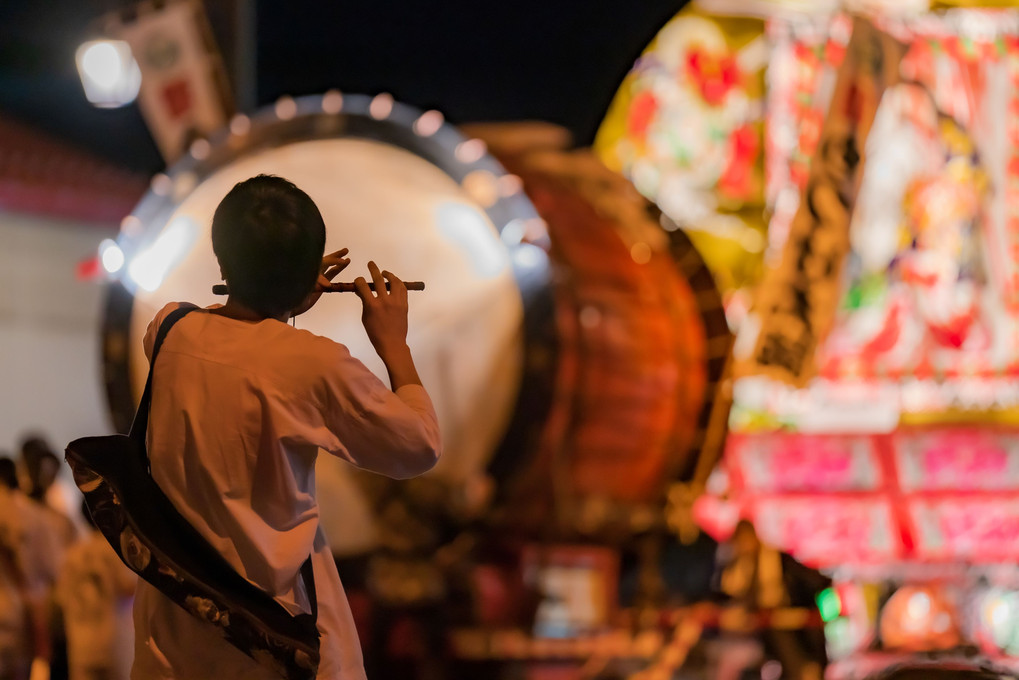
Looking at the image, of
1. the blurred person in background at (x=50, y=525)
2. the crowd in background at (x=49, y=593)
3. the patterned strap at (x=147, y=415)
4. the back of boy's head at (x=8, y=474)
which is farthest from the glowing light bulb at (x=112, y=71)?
the patterned strap at (x=147, y=415)

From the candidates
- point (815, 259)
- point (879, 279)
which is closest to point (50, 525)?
point (815, 259)

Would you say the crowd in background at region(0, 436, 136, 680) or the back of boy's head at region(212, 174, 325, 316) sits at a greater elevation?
the back of boy's head at region(212, 174, 325, 316)

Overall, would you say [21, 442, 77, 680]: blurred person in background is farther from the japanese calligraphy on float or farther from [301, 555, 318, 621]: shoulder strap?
the japanese calligraphy on float

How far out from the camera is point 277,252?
153 cm

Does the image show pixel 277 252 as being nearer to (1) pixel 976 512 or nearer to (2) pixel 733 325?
(2) pixel 733 325

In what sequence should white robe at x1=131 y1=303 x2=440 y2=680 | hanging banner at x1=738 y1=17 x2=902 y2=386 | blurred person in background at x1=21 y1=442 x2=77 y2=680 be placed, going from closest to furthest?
1. white robe at x1=131 y1=303 x2=440 y2=680
2. blurred person in background at x1=21 y1=442 x2=77 y2=680
3. hanging banner at x1=738 y1=17 x2=902 y2=386

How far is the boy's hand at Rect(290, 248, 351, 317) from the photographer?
163 centimetres

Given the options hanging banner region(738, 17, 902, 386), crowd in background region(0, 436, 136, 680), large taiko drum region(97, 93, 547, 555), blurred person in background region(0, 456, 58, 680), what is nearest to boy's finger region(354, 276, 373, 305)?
large taiko drum region(97, 93, 547, 555)

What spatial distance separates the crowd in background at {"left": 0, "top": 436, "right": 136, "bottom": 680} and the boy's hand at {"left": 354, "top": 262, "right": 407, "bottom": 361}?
11.6ft

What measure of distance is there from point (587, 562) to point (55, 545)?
225 cm

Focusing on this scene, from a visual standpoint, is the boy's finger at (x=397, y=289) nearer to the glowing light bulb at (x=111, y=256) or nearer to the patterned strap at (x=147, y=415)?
the patterned strap at (x=147, y=415)

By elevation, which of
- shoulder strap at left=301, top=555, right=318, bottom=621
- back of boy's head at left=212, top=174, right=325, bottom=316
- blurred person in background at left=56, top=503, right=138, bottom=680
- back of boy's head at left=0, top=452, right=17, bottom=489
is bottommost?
blurred person in background at left=56, top=503, right=138, bottom=680

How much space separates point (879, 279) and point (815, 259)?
5.46 feet

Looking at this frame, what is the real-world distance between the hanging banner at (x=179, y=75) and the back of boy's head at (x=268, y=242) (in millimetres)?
5496
